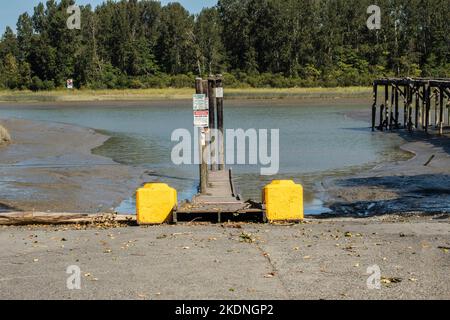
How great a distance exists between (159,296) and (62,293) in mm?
1115

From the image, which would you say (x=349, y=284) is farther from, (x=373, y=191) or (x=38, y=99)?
(x=38, y=99)

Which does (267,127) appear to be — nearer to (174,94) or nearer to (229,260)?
(229,260)

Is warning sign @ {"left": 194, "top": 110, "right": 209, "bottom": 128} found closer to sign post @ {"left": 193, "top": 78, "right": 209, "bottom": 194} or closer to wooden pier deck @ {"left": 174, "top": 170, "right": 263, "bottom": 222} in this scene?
sign post @ {"left": 193, "top": 78, "right": 209, "bottom": 194}

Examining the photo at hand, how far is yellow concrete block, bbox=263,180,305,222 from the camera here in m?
13.3

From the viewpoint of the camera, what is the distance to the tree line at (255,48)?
104m

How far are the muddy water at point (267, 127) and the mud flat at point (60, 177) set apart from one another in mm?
1007

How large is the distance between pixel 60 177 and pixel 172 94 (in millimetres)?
68823

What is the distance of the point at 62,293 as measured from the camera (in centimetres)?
839

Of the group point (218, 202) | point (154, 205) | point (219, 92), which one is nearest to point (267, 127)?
point (219, 92)

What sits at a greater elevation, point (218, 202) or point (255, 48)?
point (255, 48)

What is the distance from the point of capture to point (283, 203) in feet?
43.8

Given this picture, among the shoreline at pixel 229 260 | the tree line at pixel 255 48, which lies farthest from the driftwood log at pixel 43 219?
the tree line at pixel 255 48

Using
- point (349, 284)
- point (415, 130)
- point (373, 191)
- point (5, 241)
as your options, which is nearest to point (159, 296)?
point (349, 284)

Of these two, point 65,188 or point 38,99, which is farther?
point 38,99
